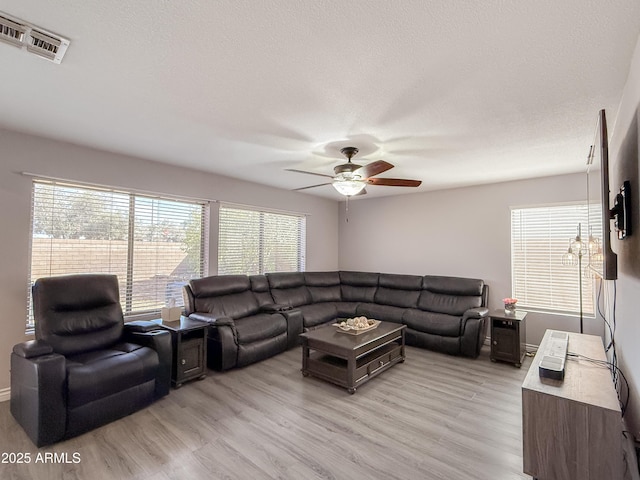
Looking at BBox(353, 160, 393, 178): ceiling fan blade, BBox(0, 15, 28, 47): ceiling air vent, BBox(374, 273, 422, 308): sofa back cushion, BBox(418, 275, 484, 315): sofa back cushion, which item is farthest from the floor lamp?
BBox(0, 15, 28, 47): ceiling air vent

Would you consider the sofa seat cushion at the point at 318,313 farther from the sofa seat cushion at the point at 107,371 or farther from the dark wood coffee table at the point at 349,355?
the sofa seat cushion at the point at 107,371

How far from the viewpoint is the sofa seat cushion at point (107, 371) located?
2250mm

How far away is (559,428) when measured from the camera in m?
1.68

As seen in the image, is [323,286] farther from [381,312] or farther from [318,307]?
[381,312]

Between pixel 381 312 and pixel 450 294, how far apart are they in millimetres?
1119

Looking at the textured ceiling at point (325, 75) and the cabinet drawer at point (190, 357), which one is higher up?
the textured ceiling at point (325, 75)

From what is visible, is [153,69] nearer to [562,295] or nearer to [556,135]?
[556,135]

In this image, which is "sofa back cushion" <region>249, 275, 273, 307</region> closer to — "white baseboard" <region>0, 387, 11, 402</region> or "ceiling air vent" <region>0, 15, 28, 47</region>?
"white baseboard" <region>0, 387, 11, 402</region>

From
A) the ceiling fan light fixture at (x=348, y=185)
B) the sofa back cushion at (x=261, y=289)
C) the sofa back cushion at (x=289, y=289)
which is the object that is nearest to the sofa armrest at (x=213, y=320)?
the sofa back cushion at (x=261, y=289)

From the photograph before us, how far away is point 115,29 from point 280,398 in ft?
9.82

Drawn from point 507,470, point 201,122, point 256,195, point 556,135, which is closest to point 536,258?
point 556,135

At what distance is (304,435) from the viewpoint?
2.31 m

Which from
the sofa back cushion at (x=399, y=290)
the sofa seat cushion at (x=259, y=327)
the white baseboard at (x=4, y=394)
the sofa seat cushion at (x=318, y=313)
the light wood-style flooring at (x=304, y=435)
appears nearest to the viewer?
the light wood-style flooring at (x=304, y=435)

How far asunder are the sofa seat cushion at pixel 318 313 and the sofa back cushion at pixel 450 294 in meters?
1.45
